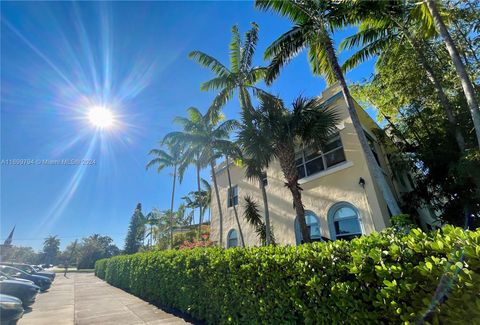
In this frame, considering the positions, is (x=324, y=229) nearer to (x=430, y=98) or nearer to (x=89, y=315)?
(x=430, y=98)

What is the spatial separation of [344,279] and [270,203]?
433 inches

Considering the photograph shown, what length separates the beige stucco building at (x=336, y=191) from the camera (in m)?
9.55

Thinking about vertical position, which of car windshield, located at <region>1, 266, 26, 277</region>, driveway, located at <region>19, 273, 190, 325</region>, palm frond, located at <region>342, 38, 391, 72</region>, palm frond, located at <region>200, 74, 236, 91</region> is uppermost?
palm frond, located at <region>200, 74, 236, 91</region>

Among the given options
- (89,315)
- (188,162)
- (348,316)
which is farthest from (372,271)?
(188,162)

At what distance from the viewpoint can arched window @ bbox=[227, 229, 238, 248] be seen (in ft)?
54.3

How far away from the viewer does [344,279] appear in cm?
311

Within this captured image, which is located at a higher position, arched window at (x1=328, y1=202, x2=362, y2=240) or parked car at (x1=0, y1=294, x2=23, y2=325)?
arched window at (x1=328, y1=202, x2=362, y2=240)

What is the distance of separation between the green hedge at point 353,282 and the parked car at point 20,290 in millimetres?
9023

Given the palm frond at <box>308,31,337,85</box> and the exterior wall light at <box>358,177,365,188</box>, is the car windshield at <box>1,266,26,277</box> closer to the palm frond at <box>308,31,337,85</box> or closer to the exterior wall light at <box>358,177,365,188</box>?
the exterior wall light at <box>358,177,365,188</box>

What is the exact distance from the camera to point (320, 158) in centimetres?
1188

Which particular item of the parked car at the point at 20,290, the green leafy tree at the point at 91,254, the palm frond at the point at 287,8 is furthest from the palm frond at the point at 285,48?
the green leafy tree at the point at 91,254

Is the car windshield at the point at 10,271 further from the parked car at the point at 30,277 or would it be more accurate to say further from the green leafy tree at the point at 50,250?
the green leafy tree at the point at 50,250

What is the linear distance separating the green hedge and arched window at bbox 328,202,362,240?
6669 mm

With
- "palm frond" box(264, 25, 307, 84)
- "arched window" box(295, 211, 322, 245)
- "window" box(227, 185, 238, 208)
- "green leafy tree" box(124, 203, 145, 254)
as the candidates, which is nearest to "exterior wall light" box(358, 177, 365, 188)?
"arched window" box(295, 211, 322, 245)
